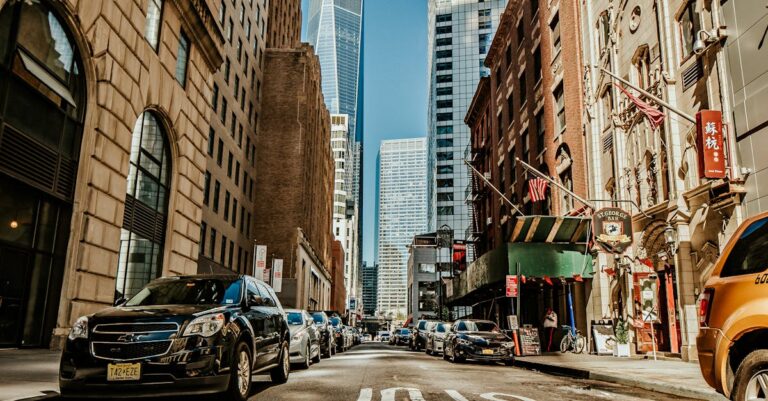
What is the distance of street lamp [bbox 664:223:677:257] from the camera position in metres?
18.0

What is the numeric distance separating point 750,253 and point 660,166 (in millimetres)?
15332

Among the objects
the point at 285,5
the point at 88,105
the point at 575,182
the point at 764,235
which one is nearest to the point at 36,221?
the point at 88,105

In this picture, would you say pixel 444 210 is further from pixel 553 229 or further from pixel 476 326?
pixel 476 326

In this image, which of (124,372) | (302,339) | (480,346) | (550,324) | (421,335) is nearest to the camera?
(124,372)

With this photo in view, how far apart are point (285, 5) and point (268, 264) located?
2982 cm

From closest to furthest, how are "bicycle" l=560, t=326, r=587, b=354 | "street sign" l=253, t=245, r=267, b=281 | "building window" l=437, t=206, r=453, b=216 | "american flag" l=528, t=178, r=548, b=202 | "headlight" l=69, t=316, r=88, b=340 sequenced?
"headlight" l=69, t=316, r=88, b=340 < "bicycle" l=560, t=326, r=587, b=354 < "american flag" l=528, t=178, r=548, b=202 < "street sign" l=253, t=245, r=267, b=281 < "building window" l=437, t=206, r=453, b=216

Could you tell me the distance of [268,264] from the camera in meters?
53.8

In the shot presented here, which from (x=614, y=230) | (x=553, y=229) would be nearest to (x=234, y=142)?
(x=553, y=229)

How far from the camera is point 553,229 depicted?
24594 mm

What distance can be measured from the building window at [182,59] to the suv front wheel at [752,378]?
19947mm

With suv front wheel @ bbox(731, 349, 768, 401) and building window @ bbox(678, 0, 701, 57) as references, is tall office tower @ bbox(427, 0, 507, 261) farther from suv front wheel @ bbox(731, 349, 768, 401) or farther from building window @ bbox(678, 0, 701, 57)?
suv front wheel @ bbox(731, 349, 768, 401)

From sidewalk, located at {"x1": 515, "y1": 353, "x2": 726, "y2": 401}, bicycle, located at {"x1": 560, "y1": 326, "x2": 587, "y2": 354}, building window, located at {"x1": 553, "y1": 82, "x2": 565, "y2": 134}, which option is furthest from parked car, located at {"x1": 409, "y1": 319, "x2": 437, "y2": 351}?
sidewalk, located at {"x1": 515, "y1": 353, "x2": 726, "y2": 401}

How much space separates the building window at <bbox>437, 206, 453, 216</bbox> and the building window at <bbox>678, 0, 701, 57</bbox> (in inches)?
3504

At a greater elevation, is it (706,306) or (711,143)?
(711,143)
